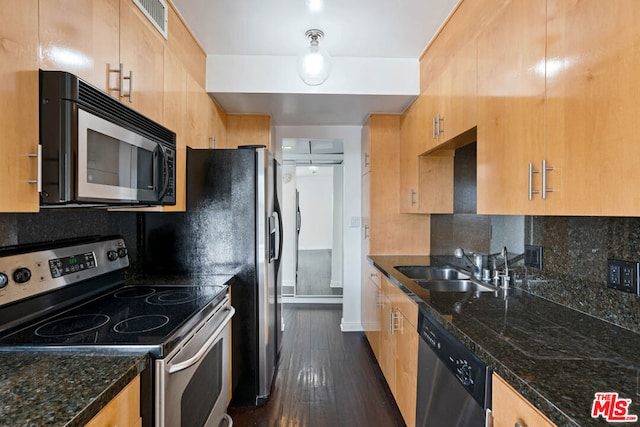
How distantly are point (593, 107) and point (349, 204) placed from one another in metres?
2.65

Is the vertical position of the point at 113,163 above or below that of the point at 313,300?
above

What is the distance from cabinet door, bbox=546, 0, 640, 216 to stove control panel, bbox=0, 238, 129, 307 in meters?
1.89

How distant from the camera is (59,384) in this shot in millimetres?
803

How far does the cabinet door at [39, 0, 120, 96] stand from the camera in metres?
0.98

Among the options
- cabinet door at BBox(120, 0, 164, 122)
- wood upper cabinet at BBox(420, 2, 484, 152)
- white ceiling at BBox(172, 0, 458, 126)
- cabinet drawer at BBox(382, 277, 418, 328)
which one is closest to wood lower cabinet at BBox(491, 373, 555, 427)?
cabinet drawer at BBox(382, 277, 418, 328)

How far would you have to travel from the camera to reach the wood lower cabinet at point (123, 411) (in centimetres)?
79

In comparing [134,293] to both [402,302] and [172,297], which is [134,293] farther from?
[402,302]

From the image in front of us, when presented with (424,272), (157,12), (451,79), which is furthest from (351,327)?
(157,12)

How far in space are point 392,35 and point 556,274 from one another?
1.73 metres

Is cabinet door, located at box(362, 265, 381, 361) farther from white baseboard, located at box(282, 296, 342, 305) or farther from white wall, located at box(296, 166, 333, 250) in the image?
white wall, located at box(296, 166, 333, 250)

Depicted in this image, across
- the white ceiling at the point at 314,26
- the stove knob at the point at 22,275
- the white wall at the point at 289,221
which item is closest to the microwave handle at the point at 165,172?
the stove knob at the point at 22,275

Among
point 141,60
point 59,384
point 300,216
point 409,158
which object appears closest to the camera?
point 59,384

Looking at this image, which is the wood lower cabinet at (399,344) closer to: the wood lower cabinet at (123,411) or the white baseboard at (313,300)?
the wood lower cabinet at (123,411)
